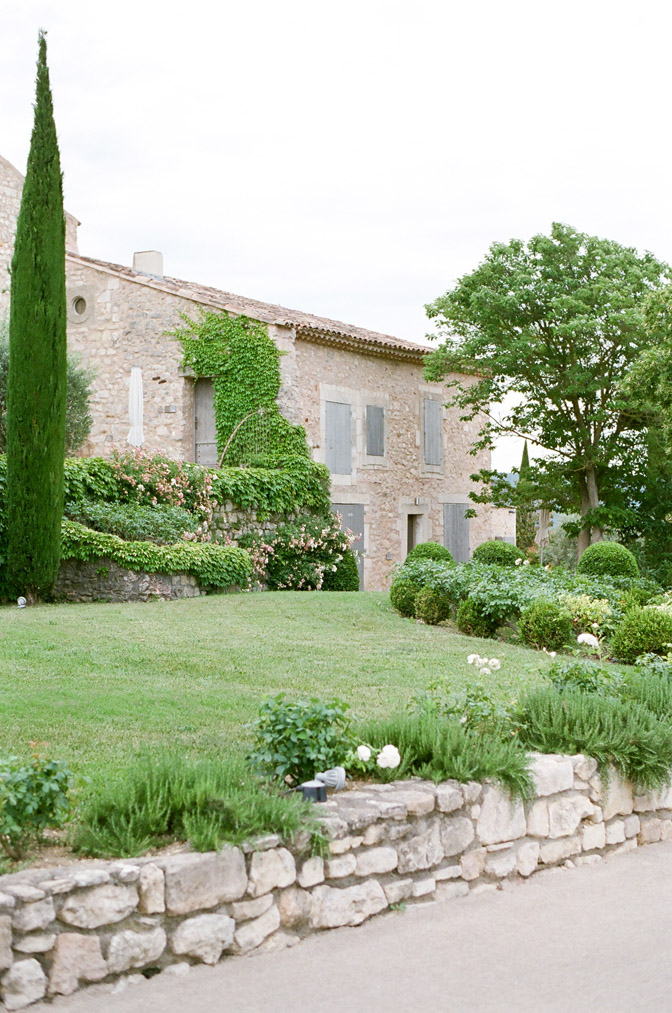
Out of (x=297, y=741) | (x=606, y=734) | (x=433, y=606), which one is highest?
(x=433, y=606)

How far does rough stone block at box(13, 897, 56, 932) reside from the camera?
3.54 m

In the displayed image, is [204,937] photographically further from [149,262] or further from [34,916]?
[149,262]

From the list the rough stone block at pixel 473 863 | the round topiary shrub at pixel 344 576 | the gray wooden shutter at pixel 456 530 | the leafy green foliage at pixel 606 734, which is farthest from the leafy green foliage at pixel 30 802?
the gray wooden shutter at pixel 456 530

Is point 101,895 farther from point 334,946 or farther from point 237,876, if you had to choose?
point 334,946

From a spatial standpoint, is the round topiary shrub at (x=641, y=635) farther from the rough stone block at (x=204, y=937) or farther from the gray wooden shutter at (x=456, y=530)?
the gray wooden shutter at (x=456, y=530)

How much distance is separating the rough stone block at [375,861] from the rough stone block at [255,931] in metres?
0.46

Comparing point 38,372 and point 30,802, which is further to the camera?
point 38,372

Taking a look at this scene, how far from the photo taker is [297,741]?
4.88 m

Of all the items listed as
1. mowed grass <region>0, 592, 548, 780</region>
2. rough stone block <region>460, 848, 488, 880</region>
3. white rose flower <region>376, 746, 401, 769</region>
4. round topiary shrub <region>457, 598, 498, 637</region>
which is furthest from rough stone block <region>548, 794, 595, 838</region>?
round topiary shrub <region>457, 598, 498, 637</region>

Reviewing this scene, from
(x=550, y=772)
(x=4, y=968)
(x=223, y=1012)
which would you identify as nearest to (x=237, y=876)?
(x=223, y=1012)

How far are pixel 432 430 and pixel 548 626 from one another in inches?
534

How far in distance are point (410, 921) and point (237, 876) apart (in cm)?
96

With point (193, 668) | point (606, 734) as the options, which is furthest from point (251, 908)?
point (193, 668)

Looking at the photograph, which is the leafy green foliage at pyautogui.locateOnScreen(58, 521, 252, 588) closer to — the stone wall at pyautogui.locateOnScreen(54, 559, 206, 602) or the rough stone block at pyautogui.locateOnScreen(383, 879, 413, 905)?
the stone wall at pyautogui.locateOnScreen(54, 559, 206, 602)
